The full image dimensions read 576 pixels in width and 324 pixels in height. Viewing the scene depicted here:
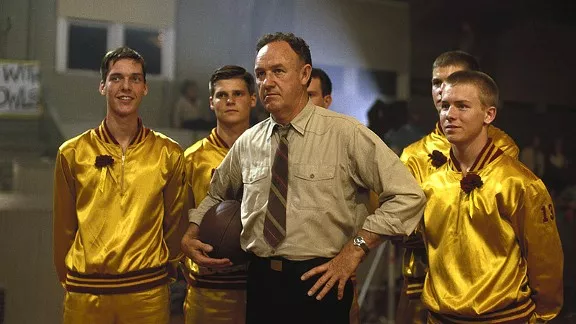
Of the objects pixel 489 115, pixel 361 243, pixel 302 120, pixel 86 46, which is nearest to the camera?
pixel 361 243

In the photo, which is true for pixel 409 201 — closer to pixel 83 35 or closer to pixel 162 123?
pixel 162 123

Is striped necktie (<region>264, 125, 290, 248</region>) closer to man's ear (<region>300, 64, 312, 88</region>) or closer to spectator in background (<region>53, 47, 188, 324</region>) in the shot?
man's ear (<region>300, 64, 312, 88</region>)

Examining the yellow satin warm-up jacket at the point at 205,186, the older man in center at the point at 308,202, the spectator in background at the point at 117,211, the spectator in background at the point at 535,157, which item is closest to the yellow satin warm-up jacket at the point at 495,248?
the older man in center at the point at 308,202

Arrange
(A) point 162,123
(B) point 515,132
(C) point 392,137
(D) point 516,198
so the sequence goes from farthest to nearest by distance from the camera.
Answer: (B) point 515,132 < (C) point 392,137 < (A) point 162,123 < (D) point 516,198

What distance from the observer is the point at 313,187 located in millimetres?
1917

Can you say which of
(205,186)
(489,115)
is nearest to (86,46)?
(205,186)

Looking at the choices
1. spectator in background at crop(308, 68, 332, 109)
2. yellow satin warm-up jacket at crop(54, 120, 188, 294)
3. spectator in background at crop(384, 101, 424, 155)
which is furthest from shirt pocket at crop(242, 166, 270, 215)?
spectator in background at crop(384, 101, 424, 155)

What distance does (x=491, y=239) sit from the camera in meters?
2.05

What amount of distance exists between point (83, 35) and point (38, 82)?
0.40 m

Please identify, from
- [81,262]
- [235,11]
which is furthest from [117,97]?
[235,11]

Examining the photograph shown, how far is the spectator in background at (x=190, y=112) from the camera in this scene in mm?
4082

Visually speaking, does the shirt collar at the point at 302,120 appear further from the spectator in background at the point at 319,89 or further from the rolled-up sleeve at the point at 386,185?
the spectator in background at the point at 319,89

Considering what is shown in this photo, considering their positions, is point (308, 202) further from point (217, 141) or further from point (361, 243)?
point (217, 141)

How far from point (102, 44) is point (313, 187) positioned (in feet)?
8.25
